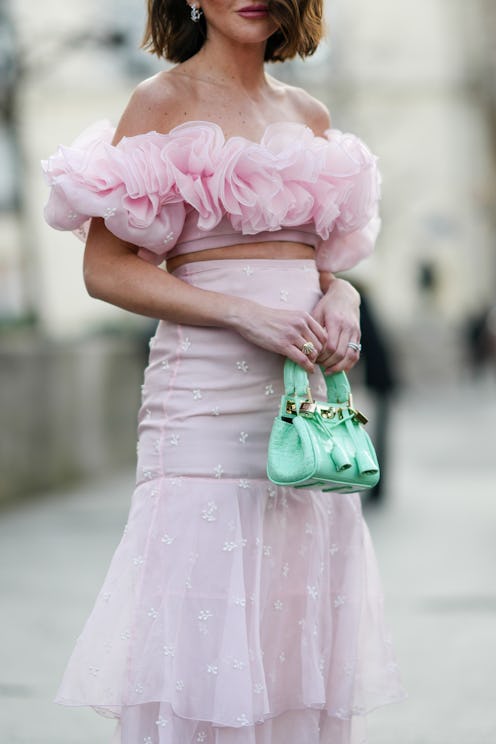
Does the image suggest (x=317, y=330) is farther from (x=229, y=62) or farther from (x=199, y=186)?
(x=229, y=62)

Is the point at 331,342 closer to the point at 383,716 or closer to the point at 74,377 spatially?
the point at 383,716

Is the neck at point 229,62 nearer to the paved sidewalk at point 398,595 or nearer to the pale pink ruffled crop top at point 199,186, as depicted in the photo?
the pale pink ruffled crop top at point 199,186

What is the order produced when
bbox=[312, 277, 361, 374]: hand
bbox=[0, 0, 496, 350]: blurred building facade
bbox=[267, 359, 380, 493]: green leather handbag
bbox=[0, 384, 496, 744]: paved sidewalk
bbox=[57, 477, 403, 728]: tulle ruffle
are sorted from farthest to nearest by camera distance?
bbox=[0, 0, 496, 350]: blurred building facade, bbox=[0, 384, 496, 744]: paved sidewalk, bbox=[312, 277, 361, 374]: hand, bbox=[57, 477, 403, 728]: tulle ruffle, bbox=[267, 359, 380, 493]: green leather handbag

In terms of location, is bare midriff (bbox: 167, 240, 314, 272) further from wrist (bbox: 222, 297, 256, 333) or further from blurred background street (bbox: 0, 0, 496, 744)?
blurred background street (bbox: 0, 0, 496, 744)

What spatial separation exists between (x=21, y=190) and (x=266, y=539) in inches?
354

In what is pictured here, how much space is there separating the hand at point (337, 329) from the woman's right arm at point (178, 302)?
0.04 meters

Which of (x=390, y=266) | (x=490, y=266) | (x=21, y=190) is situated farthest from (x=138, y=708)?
(x=490, y=266)

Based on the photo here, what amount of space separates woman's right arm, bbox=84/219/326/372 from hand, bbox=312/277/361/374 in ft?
0.12

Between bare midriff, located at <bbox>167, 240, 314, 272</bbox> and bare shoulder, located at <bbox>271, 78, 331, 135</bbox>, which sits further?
bare shoulder, located at <bbox>271, 78, 331, 135</bbox>

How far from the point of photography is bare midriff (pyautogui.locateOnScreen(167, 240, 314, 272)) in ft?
10.5

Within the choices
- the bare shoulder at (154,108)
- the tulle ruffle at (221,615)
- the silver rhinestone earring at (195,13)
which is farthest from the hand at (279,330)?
the silver rhinestone earring at (195,13)

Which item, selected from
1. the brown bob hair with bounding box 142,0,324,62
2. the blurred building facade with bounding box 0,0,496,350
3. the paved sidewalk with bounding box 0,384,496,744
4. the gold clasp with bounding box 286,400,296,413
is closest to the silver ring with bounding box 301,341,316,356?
the gold clasp with bounding box 286,400,296,413

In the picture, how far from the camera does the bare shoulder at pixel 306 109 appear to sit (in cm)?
342

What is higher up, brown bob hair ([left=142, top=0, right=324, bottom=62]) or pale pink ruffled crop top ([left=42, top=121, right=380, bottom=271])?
brown bob hair ([left=142, top=0, right=324, bottom=62])
